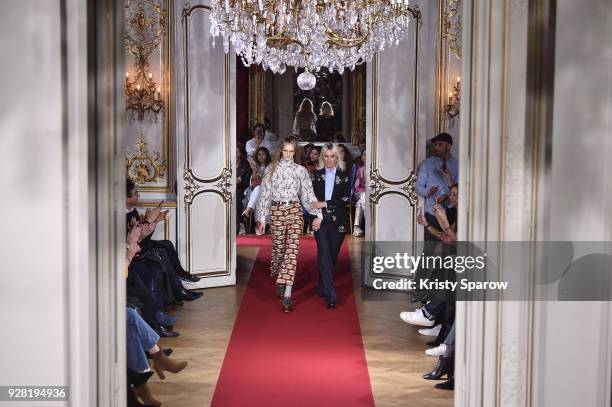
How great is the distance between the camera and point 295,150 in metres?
7.31

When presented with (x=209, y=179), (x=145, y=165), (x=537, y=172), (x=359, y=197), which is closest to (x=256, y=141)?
(x=359, y=197)

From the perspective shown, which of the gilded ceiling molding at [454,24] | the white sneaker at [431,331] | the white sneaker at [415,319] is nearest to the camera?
the white sneaker at [431,331]

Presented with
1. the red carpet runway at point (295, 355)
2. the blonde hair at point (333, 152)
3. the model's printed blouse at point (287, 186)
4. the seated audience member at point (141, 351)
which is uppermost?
the blonde hair at point (333, 152)

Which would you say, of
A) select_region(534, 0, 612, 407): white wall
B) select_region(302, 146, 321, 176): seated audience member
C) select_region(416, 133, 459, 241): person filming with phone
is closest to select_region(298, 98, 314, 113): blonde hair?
select_region(302, 146, 321, 176): seated audience member

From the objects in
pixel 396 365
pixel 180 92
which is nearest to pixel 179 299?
pixel 180 92

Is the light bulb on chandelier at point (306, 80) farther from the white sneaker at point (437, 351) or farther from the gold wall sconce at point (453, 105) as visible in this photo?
the white sneaker at point (437, 351)

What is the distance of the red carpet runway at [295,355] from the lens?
15.6 ft

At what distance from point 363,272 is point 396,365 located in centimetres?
325

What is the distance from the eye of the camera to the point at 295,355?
5.67 m

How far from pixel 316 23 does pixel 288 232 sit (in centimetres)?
197

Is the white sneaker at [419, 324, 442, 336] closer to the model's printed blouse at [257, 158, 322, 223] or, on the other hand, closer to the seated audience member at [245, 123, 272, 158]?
the model's printed blouse at [257, 158, 322, 223]

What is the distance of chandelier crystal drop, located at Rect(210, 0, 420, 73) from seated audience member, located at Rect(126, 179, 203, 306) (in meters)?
1.81

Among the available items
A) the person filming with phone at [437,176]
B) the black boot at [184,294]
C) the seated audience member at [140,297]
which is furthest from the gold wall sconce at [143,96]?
the person filming with phone at [437,176]

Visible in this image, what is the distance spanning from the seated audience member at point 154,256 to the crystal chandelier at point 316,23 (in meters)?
1.81
